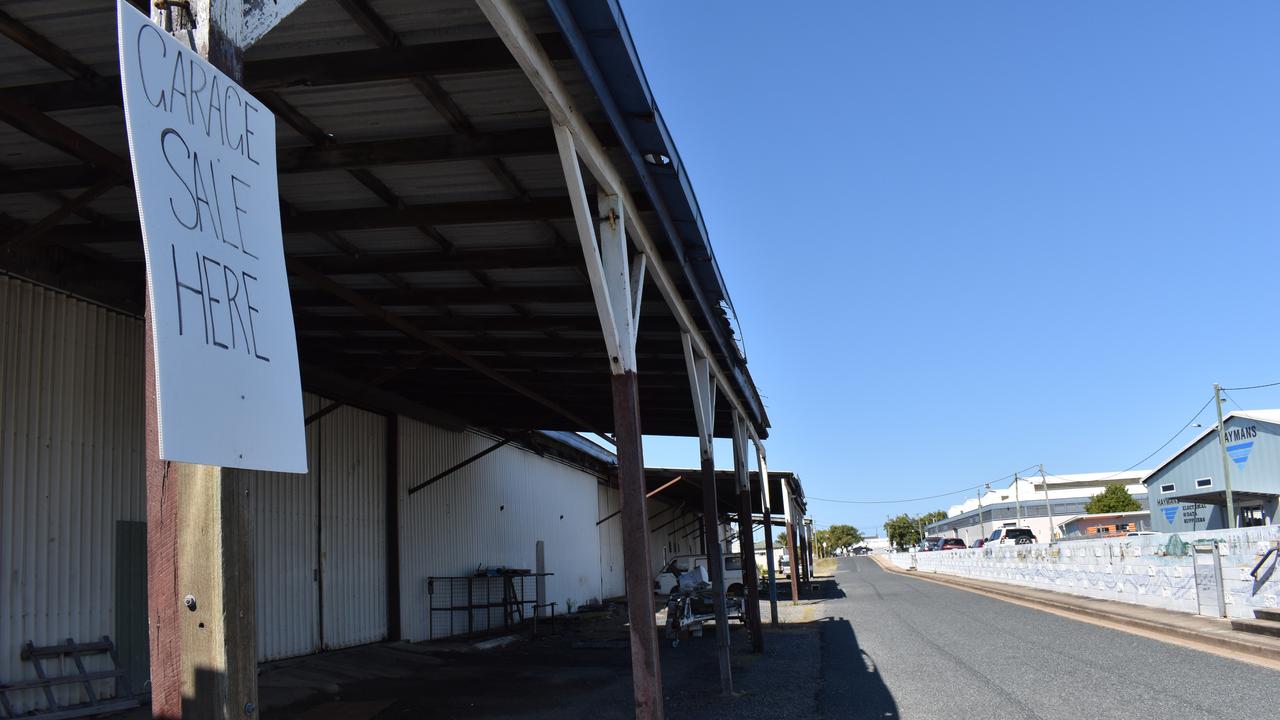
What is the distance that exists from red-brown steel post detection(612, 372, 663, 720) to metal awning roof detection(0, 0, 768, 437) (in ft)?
6.17

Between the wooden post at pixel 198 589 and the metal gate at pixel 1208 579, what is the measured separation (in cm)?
1728

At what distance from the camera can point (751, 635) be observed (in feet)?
52.6

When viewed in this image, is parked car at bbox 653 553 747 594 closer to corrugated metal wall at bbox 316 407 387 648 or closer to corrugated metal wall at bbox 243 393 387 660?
corrugated metal wall at bbox 316 407 387 648

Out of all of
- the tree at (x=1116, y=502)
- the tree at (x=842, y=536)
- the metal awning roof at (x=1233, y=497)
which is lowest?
the tree at (x=842, y=536)

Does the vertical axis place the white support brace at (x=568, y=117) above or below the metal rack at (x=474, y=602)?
above

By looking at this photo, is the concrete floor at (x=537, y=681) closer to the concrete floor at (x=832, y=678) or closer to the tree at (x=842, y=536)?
the concrete floor at (x=832, y=678)

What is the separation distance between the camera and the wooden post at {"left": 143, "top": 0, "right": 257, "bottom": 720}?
2414mm

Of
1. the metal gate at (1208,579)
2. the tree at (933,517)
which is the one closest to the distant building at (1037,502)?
the tree at (933,517)

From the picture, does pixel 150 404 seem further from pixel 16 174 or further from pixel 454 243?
pixel 454 243

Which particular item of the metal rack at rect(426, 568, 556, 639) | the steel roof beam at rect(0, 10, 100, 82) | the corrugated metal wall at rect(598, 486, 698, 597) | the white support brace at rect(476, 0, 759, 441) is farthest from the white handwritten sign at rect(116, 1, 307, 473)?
the corrugated metal wall at rect(598, 486, 698, 597)

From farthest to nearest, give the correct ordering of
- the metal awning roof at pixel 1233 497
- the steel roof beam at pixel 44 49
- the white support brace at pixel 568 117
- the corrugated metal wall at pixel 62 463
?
the metal awning roof at pixel 1233 497 → the corrugated metal wall at pixel 62 463 → the steel roof beam at pixel 44 49 → the white support brace at pixel 568 117

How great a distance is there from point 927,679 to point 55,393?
10140 mm

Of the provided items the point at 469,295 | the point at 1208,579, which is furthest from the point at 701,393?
the point at 1208,579

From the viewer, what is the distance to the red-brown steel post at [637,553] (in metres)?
7.57
